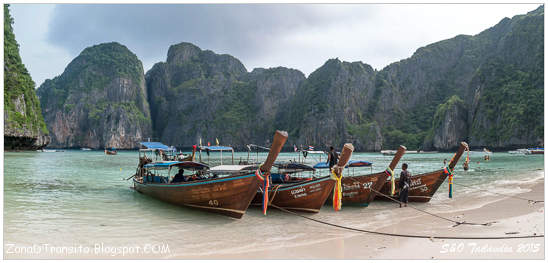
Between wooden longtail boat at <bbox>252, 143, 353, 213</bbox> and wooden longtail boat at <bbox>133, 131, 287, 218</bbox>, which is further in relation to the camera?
wooden longtail boat at <bbox>252, 143, 353, 213</bbox>

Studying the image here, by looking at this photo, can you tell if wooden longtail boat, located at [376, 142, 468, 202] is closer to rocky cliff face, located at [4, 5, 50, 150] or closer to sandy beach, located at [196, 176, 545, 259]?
sandy beach, located at [196, 176, 545, 259]

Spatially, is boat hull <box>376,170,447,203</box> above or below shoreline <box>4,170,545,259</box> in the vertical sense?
above

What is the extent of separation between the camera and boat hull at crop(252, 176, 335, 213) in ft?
32.7

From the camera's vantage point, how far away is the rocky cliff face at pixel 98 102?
16425cm

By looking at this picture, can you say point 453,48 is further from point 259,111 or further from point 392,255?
point 392,255

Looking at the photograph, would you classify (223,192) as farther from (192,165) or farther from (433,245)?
(433,245)

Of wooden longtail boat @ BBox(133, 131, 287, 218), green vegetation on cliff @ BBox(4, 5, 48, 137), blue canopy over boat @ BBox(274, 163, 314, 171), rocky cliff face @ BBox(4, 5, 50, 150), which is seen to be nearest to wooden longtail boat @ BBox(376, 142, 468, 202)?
blue canopy over boat @ BBox(274, 163, 314, 171)

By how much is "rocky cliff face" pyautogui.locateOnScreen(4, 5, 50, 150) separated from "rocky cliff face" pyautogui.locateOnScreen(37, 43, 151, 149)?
301ft

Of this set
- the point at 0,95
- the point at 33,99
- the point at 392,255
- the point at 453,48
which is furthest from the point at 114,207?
the point at 453,48

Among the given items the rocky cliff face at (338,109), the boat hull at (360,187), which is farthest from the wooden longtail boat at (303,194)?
the rocky cliff face at (338,109)

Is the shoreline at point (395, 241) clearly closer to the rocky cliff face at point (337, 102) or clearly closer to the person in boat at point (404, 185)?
the person in boat at point (404, 185)

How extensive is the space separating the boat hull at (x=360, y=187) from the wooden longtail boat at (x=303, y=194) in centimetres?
178

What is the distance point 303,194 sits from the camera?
1030cm

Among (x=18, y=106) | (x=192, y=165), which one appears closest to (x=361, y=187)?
(x=192, y=165)
